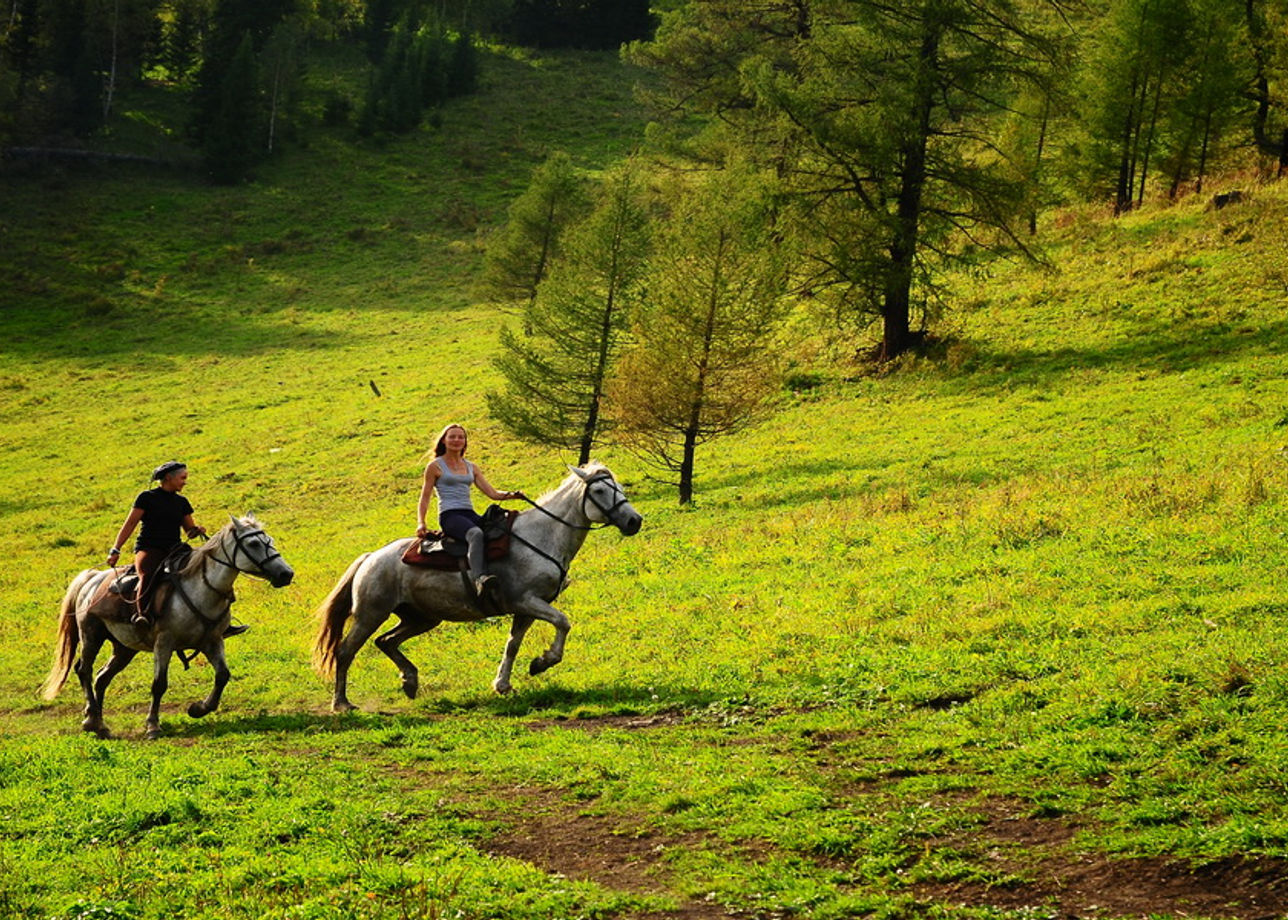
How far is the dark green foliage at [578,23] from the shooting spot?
12394 centimetres

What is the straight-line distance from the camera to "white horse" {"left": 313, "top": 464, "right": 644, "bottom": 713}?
14.1 meters

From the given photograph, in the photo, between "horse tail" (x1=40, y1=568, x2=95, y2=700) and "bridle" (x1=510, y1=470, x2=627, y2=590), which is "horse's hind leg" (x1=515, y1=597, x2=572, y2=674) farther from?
"horse tail" (x1=40, y1=568, x2=95, y2=700)

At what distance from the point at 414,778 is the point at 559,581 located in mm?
3868

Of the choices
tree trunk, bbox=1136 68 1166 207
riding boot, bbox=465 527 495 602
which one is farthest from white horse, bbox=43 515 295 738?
tree trunk, bbox=1136 68 1166 207

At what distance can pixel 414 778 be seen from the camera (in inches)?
429

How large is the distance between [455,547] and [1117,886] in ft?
29.5

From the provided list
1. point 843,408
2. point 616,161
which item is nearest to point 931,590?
point 843,408

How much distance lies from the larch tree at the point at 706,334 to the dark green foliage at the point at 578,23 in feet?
336

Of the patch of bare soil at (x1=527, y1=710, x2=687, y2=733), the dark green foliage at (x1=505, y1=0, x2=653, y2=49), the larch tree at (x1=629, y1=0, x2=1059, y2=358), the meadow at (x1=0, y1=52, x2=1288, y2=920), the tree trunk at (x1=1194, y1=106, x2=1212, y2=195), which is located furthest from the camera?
the dark green foliage at (x1=505, y1=0, x2=653, y2=49)

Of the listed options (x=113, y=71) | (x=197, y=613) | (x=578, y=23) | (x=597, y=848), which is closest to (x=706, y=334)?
(x=197, y=613)

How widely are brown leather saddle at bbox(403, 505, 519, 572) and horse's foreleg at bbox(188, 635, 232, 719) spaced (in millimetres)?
2813

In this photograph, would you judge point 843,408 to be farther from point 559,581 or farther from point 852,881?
point 852,881

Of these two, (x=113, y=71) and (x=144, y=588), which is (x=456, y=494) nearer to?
(x=144, y=588)

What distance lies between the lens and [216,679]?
47.9ft
